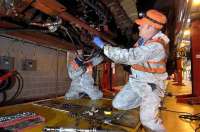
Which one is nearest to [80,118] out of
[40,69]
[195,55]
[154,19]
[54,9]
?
[54,9]

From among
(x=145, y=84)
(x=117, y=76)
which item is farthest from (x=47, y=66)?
(x=117, y=76)

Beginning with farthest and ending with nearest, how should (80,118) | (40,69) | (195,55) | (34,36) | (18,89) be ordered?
(195,55) < (40,69) < (18,89) < (34,36) < (80,118)

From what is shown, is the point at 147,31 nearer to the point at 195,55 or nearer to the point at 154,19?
the point at 154,19

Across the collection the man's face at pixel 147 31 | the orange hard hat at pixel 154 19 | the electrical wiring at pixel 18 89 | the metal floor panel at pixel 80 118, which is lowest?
the metal floor panel at pixel 80 118

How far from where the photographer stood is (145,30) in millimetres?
1767

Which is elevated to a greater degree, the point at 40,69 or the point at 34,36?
the point at 34,36

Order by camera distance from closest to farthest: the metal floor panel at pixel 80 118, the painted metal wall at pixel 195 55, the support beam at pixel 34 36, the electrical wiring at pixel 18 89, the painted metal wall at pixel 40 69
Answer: the metal floor panel at pixel 80 118 < the support beam at pixel 34 36 < the electrical wiring at pixel 18 89 < the painted metal wall at pixel 40 69 < the painted metal wall at pixel 195 55

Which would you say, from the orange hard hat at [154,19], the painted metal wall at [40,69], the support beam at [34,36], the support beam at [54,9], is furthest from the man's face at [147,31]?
the painted metal wall at [40,69]

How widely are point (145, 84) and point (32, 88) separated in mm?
1310

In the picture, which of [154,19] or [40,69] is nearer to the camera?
[154,19]

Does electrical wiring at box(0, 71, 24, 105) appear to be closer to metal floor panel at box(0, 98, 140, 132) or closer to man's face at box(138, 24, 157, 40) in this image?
metal floor panel at box(0, 98, 140, 132)

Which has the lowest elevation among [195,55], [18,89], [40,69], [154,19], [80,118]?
[80,118]

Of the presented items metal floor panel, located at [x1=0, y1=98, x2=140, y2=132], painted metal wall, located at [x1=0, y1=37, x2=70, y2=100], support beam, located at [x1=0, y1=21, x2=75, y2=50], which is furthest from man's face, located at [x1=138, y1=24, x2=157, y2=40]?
painted metal wall, located at [x1=0, y1=37, x2=70, y2=100]

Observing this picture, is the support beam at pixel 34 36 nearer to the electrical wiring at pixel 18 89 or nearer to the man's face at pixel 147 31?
the electrical wiring at pixel 18 89
